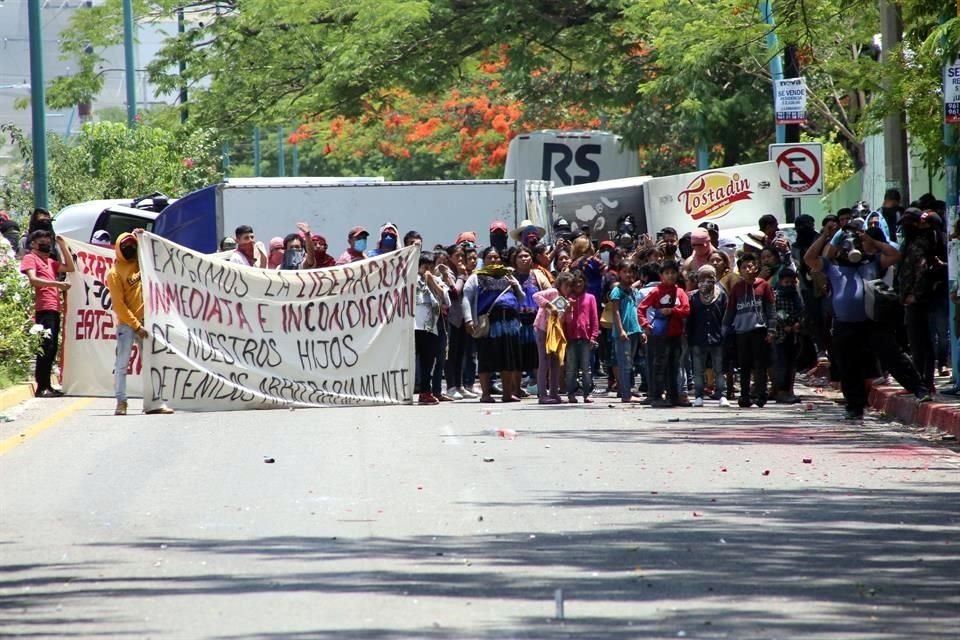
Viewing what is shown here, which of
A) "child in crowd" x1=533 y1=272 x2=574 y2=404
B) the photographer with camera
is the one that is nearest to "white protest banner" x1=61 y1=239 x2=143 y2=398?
"child in crowd" x1=533 y1=272 x2=574 y2=404

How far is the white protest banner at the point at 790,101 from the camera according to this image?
2656 centimetres

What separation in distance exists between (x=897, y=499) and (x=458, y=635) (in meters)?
5.10

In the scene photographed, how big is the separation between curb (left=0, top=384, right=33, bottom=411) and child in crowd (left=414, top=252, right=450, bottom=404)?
4.24 meters

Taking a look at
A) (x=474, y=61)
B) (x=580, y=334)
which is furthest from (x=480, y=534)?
(x=474, y=61)

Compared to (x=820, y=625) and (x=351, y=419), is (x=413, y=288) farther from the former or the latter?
(x=820, y=625)

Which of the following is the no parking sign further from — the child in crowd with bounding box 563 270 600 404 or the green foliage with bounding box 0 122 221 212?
the green foliage with bounding box 0 122 221 212

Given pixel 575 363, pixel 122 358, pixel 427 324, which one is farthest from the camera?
pixel 427 324

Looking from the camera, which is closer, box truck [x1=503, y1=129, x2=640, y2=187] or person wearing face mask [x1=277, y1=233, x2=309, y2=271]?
person wearing face mask [x1=277, y1=233, x2=309, y2=271]

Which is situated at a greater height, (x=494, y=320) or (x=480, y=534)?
(x=494, y=320)

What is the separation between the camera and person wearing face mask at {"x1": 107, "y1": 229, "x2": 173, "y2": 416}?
64.0ft

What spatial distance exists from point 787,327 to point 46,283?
7967mm

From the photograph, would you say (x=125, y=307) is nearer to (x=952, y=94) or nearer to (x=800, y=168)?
(x=952, y=94)

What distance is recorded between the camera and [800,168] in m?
26.2

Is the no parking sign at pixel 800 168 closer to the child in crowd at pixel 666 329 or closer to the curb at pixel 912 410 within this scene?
the child in crowd at pixel 666 329
